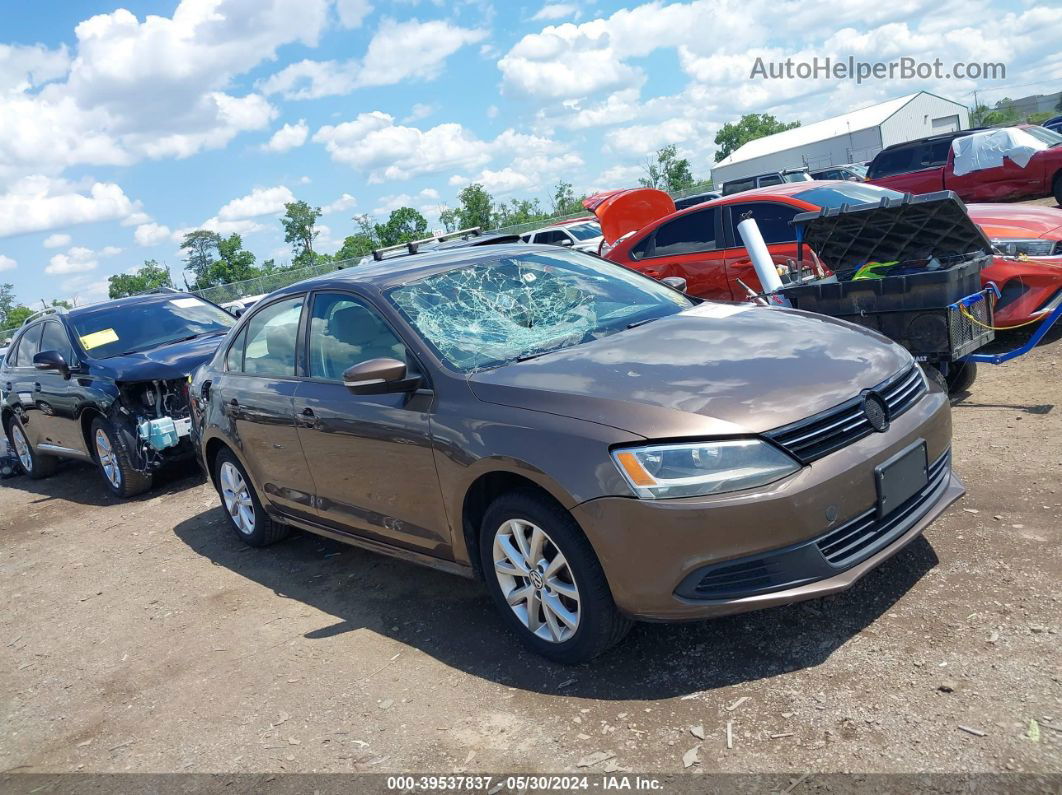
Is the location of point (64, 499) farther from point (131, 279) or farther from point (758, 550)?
point (131, 279)

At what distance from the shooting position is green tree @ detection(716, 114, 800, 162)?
349ft

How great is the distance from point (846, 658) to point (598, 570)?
990 millimetres

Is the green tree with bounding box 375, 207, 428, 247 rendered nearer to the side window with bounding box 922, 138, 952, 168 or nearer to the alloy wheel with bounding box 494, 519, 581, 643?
the side window with bounding box 922, 138, 952, 168

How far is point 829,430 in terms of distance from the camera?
325 cm

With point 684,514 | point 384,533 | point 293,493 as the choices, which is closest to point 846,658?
point 684,514

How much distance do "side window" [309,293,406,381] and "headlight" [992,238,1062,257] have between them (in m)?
5.18

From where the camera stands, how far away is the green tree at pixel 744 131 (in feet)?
349

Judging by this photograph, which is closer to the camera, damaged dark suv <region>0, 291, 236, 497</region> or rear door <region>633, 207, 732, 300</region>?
damaged dark suv <region>0, 291, 236, 497</region>

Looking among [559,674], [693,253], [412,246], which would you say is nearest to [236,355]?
[412,246]

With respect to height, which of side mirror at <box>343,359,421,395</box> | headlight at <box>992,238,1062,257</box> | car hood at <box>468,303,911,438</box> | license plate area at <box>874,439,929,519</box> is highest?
side mirror at <box>343,359,421,395</box>

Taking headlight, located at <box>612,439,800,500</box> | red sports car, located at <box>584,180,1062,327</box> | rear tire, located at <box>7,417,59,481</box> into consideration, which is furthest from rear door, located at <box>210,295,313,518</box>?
rear tire, located at <box>7,417,59,481</box>

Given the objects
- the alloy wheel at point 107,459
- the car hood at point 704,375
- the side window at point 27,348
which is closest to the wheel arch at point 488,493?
the car hood at point 704,375

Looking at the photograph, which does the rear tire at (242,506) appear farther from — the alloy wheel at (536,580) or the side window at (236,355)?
the alloy wheel at (536,580)

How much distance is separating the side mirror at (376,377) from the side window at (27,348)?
7.00 m
